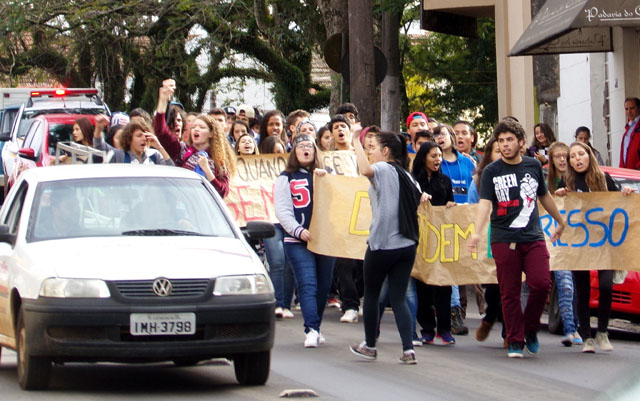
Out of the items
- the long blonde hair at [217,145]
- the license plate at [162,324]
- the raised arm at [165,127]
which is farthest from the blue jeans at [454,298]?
the license plate at [162,324]

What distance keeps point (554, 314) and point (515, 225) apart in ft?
7.83

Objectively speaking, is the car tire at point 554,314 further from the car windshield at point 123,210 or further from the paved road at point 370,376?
the car windshield at point 123,210

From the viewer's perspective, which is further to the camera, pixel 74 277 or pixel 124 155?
pixel 124 155

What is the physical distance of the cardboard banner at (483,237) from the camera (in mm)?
10820

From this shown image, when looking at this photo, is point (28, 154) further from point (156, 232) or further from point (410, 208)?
point (156, 232)

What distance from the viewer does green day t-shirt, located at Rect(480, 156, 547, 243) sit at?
9.80 m

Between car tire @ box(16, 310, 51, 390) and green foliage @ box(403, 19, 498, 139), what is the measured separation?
2461cm

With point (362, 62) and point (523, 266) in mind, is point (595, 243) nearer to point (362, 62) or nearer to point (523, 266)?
point (523, 266)

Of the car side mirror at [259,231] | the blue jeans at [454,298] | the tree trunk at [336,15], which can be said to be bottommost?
the blue jeans at [454,298]

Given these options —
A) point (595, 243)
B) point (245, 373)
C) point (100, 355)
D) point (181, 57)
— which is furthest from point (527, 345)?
point (181, 57)

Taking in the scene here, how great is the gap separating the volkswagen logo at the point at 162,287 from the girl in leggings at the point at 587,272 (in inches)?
164

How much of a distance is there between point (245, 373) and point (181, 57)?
25.1 metres

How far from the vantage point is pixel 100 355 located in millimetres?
7520

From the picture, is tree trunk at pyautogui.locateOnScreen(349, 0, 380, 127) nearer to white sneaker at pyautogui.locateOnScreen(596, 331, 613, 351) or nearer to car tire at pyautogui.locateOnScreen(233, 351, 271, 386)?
white sneaker at pyautogui.locateOnScreen(596, 331, 613, 351)
